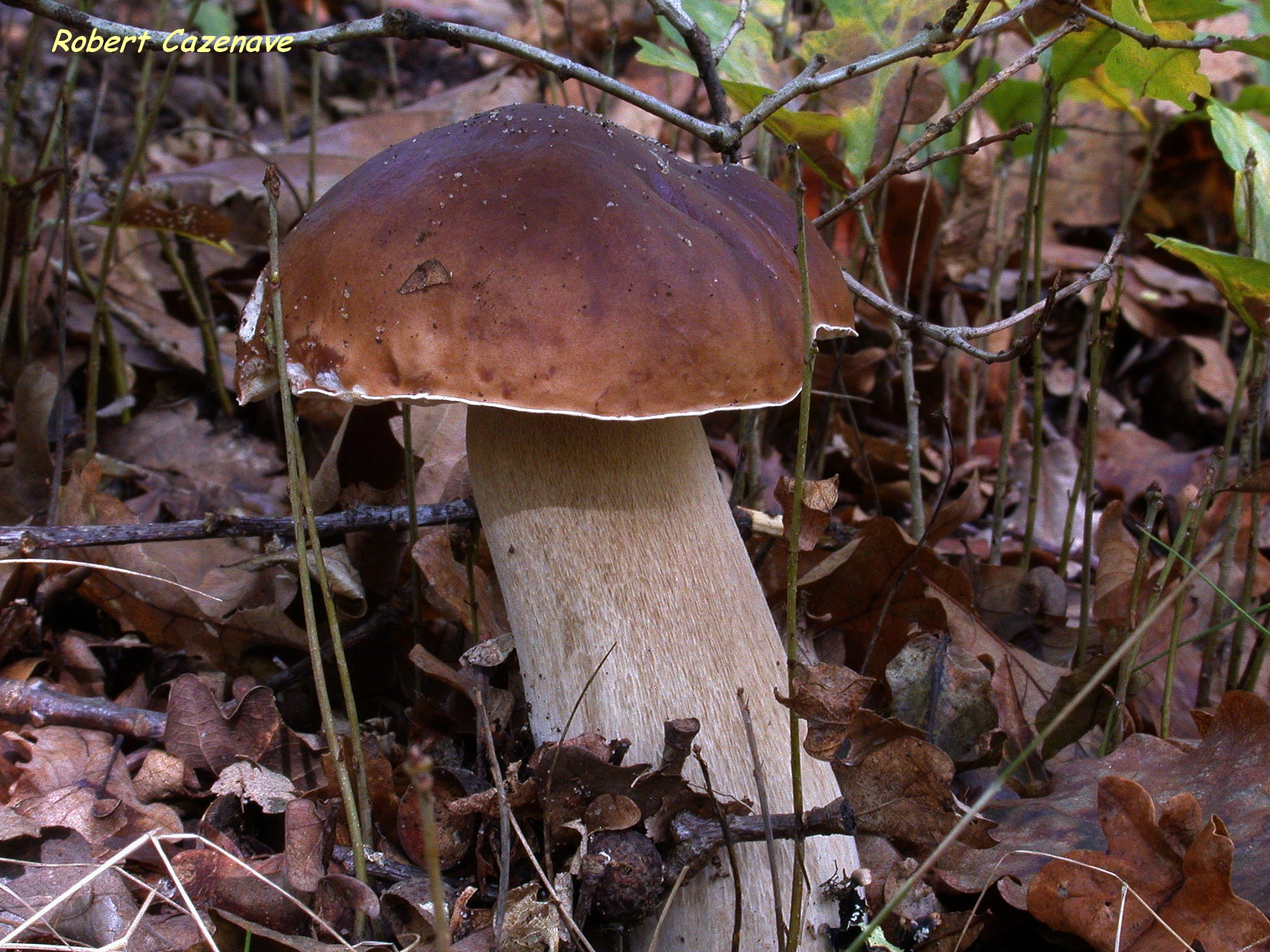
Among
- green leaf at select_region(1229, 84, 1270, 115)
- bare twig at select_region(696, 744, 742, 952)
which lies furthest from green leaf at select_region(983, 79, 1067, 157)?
bare twig at select_region(696, 744, 742, 952)

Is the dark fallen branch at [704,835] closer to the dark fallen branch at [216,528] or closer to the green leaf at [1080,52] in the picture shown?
the dark fallen branch at [216,528]

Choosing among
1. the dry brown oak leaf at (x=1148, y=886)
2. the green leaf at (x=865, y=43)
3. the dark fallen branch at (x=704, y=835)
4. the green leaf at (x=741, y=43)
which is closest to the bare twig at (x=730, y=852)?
the dark fallen branch at (x=704, y=835)

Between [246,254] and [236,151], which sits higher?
[236,151]

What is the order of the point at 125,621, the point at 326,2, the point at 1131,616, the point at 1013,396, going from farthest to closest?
1. the point at 326,2
2. the point at 1013,396
3. the point at 125,621
4. the point at 1131,616

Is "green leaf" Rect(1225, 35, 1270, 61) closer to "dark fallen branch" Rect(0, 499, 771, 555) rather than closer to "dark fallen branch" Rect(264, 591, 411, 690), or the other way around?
"dark fallen branch" Rect(0, 499, 771, 555)

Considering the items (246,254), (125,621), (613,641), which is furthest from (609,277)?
(246,254)

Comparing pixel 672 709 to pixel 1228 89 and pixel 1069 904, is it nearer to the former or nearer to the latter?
pixel 1069 904
